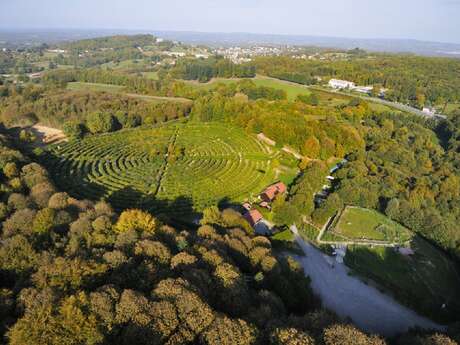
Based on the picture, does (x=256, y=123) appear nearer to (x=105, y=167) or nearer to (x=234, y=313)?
(x=105, y=167)

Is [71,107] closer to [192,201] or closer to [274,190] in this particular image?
[192,201]

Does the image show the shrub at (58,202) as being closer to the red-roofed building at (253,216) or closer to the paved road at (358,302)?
the red-roofed building at (253,216)

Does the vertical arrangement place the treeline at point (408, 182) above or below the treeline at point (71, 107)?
below

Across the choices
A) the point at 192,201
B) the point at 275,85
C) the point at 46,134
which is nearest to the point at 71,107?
the point at 46,134

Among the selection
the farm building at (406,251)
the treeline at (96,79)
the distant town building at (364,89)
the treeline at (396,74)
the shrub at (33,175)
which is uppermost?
the treeline at (396,74)

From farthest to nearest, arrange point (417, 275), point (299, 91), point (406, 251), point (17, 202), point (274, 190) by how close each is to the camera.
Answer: point (299, 91), point (274, 190), point (406, 251), point (417, 275), point (17, 202)

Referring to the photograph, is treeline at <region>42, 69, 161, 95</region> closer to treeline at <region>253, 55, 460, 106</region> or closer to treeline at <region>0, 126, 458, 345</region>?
treeline at <region>253, 55, 460, 106</region>

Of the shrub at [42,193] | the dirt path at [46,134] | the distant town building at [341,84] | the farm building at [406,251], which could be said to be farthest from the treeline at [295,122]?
the shrub at [42,193]

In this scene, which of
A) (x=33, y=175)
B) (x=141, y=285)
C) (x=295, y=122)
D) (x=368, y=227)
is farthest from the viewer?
(x=295, y=122)
